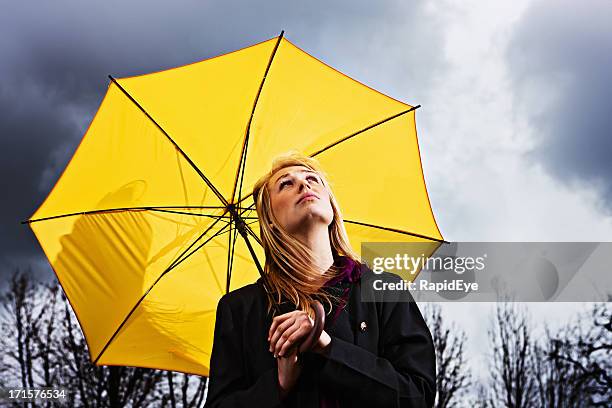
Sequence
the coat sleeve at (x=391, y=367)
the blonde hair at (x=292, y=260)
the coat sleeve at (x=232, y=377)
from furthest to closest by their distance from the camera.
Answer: the blonde hair at (x=292, y=260) < the coat sleeve at (x=232, y=377) < the coat sleeve at (x=391, y=367)

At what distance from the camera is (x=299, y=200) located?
2873mm

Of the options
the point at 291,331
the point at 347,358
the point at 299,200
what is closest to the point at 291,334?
the point at 291,331

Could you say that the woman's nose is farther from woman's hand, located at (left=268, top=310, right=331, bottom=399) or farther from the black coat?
woman's hand, located at (left=268, top=310, right=331, bottom=399)

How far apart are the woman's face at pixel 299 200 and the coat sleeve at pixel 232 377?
1.53ft

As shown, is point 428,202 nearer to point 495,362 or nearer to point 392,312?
point 392,312

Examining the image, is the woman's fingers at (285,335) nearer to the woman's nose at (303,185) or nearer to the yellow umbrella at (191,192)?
the woman's nose at (303,185)

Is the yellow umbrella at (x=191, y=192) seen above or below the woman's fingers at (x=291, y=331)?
above

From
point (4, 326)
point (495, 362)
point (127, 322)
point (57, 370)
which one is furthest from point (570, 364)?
point (127, 322)

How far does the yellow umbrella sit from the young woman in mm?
753

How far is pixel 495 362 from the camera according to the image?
68.9ft

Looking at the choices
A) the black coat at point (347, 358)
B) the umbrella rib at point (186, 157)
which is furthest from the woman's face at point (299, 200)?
the umbrella rib at point (186, 157)

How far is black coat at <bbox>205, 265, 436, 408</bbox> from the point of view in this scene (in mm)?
2322

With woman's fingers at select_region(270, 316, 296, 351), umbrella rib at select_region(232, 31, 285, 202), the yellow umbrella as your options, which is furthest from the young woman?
the yellow umbrella

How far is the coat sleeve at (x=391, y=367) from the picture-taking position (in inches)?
90.7
